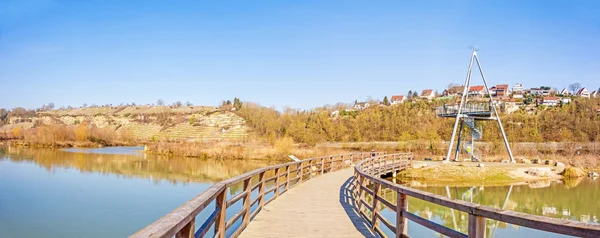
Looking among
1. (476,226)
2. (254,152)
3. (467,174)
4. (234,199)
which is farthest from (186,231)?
(254,152)

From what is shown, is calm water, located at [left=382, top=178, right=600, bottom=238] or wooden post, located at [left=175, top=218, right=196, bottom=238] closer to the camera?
wooden post, located at [left=175, top=218, right=196, bottom=238]

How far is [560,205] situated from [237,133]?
9897cm

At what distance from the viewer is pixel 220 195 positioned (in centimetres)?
564

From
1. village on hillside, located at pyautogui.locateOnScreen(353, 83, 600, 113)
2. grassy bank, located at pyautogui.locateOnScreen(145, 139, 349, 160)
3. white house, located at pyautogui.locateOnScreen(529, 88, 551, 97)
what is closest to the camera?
grassy bank, located at pyautogui.locateOnScreen(145, 139, 349, 160)

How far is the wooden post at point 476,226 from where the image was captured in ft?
12.7

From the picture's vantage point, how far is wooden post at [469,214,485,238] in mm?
3875

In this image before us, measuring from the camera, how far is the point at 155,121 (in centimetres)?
15150

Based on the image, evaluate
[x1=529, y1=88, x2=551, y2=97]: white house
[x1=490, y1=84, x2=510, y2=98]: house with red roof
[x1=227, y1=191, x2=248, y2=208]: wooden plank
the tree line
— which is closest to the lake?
[x1=227, y1=191, x2=248, y2=208]: wooden plank

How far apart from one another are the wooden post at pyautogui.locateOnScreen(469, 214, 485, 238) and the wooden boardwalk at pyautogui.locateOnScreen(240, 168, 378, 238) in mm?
3283

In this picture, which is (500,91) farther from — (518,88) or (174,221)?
(174,221)

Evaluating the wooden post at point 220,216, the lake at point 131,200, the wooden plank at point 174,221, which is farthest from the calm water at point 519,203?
the wooden plank at point 174,221

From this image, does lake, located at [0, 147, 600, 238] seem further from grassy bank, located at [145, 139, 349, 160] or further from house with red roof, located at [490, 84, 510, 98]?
house with red roof, located at [490, 84, 510, 98]

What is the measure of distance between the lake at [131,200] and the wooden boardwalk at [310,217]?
3.41 m

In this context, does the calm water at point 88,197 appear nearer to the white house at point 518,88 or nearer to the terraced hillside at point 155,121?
the terraced hillside at point 155,121
